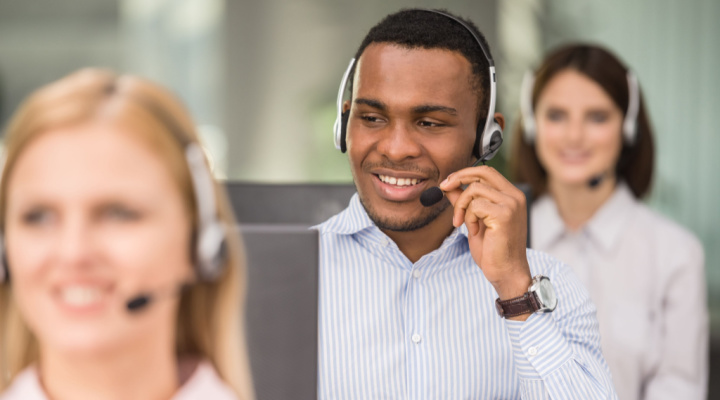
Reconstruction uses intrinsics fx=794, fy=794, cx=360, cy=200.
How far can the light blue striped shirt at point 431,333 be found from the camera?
4.09 feet

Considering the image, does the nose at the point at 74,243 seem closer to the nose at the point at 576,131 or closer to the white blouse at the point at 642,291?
the white blouse at the point at 642,291

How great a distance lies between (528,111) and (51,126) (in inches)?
71.0

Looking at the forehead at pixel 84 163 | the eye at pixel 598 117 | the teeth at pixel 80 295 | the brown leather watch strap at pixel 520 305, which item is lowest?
the eye at pixel 598 117

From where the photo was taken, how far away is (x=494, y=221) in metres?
1.12

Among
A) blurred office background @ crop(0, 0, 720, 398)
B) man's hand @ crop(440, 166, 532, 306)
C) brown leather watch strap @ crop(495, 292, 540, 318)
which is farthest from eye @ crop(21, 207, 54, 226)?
blurred office background @ crop(0, 0, 720, 398)

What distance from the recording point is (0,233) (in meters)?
0.66

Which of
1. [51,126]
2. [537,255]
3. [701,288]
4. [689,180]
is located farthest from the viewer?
[689,180]

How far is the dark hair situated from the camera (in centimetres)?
215

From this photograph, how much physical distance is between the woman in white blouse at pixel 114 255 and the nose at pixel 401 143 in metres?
0.55

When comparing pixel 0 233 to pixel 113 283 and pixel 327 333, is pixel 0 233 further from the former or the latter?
pixel 327 333

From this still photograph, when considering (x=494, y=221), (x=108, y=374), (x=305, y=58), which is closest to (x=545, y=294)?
(x=494, y=221)

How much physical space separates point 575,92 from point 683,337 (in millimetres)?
692

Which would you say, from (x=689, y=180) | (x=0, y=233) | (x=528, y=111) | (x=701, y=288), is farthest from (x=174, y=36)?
(x=0, y=233)

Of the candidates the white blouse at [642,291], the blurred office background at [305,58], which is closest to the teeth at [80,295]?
the white blouse at [642,291]
